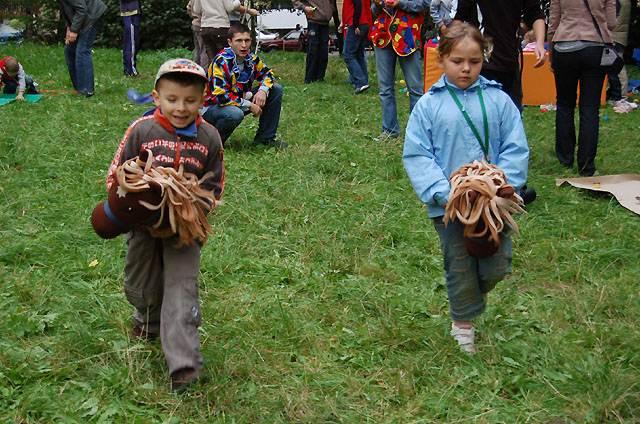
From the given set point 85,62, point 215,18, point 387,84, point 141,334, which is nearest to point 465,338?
point 141,334

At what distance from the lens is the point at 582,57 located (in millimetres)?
6664

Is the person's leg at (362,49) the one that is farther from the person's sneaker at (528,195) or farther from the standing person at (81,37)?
the person's sneaker at (528,195)

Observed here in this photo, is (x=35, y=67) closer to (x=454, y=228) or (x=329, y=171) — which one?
(x=329, y=171)

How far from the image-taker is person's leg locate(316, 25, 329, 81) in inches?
542

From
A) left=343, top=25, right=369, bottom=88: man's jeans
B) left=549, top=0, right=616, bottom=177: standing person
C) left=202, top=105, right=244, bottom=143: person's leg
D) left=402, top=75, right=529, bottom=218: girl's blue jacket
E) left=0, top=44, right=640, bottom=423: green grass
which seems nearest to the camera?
left=0, top=44, right=640, bottom=423: green grass

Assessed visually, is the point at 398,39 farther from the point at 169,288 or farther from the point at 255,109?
the point at 169,288

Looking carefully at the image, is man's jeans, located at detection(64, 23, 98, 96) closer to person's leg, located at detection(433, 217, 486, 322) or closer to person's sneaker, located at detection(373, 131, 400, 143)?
person's sneaker, located at detection(373, 131, 400, 143)

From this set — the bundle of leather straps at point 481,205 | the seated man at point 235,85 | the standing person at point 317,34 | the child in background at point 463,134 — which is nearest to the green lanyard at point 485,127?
the child in background at point 463,134

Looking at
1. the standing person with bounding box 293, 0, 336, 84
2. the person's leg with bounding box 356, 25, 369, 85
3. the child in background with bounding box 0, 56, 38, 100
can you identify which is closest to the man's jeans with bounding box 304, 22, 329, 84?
the standing person with bounding box 293, 0, 336, 84

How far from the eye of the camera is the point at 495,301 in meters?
4.48

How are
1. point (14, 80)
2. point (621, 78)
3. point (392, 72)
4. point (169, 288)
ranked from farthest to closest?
point (621, 78) → point (14, 80) → point (392, 72) → point (169, 288)

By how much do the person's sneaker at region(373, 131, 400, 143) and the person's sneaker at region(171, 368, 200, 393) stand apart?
527 cm

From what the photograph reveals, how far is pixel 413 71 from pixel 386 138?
0.73 meters

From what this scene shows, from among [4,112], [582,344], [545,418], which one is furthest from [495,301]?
[4,112]
